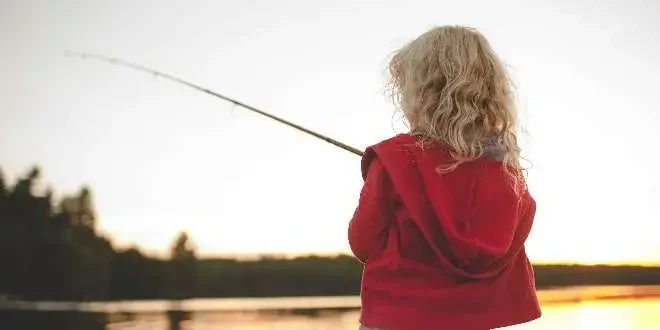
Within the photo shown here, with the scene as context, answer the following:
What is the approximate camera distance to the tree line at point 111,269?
27.5 feet

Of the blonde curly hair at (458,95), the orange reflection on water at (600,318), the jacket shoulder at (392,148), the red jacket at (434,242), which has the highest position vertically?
the blonde curly hair at (458,95)

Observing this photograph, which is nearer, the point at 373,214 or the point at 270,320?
the point at 373,214

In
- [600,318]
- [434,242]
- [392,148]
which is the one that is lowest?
[600,318]

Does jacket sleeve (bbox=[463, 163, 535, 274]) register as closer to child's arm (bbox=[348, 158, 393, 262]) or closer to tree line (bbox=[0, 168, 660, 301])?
child's arm (bbox=[348, 158, 393, 262])

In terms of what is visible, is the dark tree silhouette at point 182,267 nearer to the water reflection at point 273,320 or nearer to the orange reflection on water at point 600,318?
the water reflection at point 273,320

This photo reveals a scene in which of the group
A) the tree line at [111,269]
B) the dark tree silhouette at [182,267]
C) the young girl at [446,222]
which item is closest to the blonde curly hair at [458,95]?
the young girl at [446,222]

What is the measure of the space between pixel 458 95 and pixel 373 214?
0.22 metres

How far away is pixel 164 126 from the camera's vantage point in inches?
211

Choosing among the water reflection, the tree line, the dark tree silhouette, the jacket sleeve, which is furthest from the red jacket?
the dark tree silhouette

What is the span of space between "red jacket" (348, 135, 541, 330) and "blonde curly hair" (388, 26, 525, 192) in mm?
29

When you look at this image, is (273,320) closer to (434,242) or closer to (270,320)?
(270,320)

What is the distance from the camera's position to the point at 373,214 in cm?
99

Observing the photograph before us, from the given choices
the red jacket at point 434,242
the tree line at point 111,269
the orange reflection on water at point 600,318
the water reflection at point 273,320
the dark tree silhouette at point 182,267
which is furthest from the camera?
the tree line at point 111,269

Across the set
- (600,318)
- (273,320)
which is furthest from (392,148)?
(600,318)
